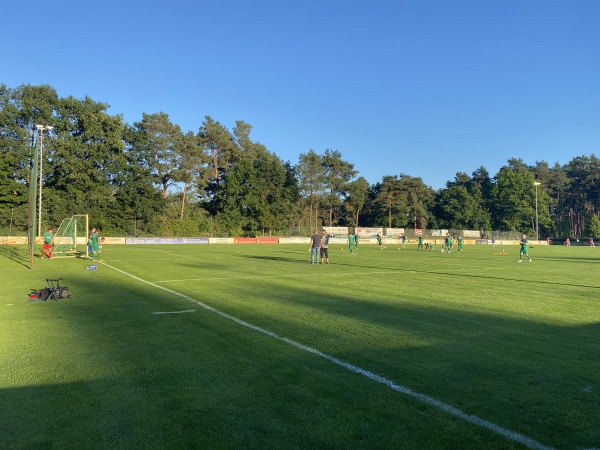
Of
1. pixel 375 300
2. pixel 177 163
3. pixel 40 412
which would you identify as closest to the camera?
pixel 40 412

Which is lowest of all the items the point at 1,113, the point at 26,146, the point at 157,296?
the point at 157,296

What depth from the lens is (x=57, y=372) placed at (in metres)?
5.17

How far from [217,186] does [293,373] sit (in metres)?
81.1

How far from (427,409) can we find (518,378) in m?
1.62

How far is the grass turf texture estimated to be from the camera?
144 inches

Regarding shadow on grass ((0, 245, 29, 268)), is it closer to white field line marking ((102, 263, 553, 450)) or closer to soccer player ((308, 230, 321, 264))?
soccer player ((308, 230, 321, 264))

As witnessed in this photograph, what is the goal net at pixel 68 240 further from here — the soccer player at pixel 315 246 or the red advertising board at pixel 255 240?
the red advertising board at pixel 255 240

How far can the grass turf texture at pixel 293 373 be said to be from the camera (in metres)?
3.66

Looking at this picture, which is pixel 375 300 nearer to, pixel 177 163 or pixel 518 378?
pixel 518 378

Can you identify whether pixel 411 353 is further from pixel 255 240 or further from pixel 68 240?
pixel 255 240

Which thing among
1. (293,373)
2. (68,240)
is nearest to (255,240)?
(68,240)

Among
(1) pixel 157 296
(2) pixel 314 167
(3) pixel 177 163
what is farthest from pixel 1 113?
(1) pixel 157 296

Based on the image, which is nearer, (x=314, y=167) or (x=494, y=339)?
(x=494, y=339)

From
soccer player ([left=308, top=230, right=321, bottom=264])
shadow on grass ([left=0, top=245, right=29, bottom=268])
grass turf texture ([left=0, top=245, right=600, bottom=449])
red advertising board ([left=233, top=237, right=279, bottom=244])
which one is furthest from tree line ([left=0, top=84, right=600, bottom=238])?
grass turf texture ([left=0, top=245, right=600, bottom=449])
